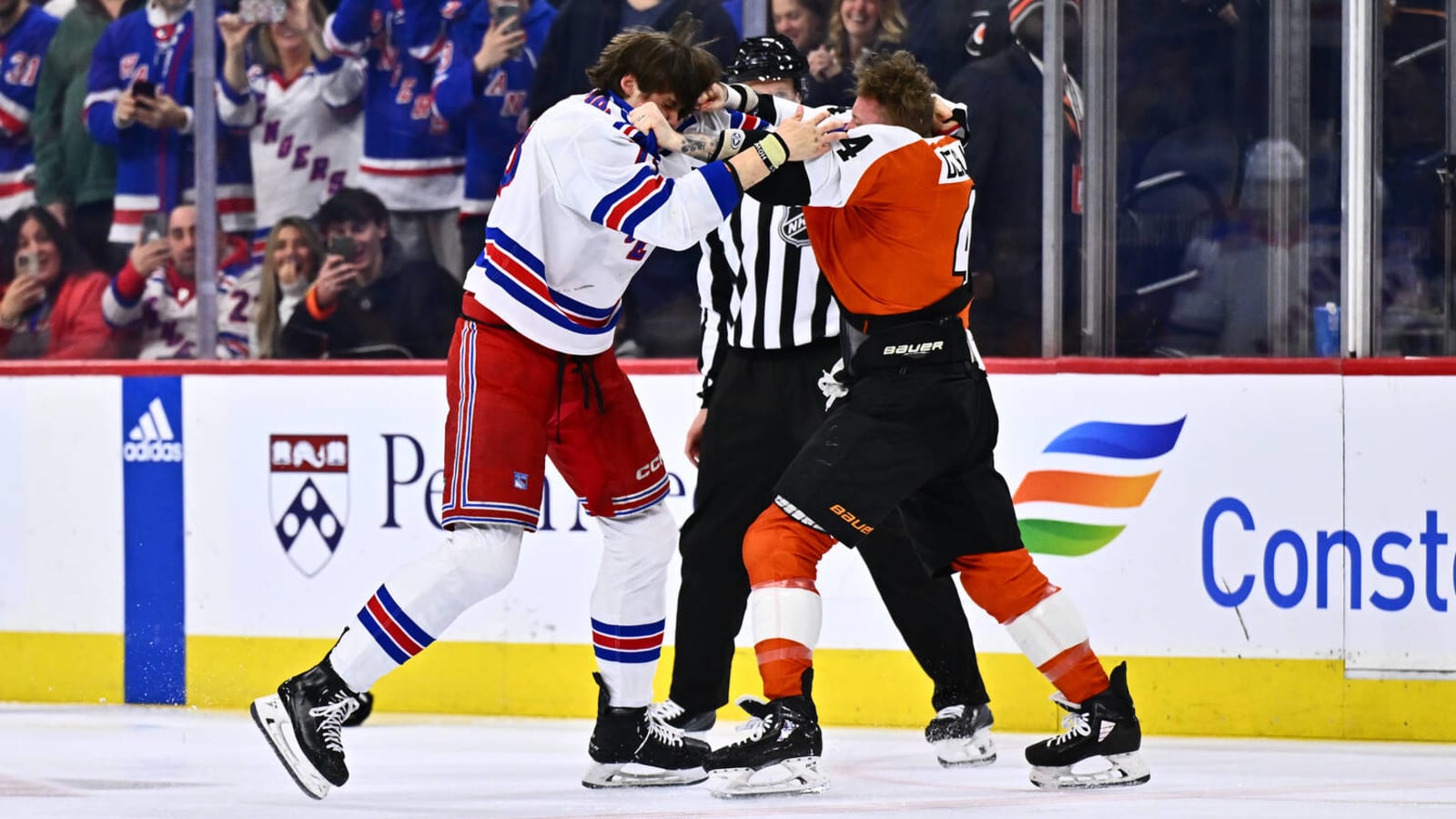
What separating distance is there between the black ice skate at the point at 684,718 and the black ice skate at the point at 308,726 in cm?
82

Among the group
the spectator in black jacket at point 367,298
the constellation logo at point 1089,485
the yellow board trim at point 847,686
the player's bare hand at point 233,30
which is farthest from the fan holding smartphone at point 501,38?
the constellation logo at point 1089,485

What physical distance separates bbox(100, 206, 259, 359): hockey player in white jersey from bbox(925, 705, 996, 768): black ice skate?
8.39ft

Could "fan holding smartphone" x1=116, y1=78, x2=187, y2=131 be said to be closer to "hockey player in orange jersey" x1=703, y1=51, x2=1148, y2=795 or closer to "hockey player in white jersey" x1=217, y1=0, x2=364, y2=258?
"hockey player in white jersey" x1=217, y1=0, x2=364, y2=258

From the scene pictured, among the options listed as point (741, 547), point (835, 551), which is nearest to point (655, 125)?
point (741, 547)

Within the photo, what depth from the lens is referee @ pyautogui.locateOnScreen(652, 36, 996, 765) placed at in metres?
4.05

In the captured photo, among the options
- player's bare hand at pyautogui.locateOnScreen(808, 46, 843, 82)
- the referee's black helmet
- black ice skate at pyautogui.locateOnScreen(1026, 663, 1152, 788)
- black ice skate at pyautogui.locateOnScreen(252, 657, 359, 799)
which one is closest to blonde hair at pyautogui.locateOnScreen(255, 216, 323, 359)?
player's bare hand at pyautogui.locateOnScreen(808, 46, 843, 82)

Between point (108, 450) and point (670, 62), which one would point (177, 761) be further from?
point (670, 62)

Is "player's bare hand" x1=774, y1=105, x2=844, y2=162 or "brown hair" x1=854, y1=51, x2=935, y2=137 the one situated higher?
"brown hair" x1=854, y1=51, x2=935, y2=137

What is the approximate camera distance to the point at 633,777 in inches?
147

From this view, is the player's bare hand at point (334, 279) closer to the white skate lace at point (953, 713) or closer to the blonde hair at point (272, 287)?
the blonde hair at point (272, 287)

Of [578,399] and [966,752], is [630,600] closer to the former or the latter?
[578,399]

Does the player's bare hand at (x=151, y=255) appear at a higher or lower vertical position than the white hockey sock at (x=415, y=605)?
higher

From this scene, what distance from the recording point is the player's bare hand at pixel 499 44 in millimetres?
5480

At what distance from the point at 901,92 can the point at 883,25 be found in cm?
174
